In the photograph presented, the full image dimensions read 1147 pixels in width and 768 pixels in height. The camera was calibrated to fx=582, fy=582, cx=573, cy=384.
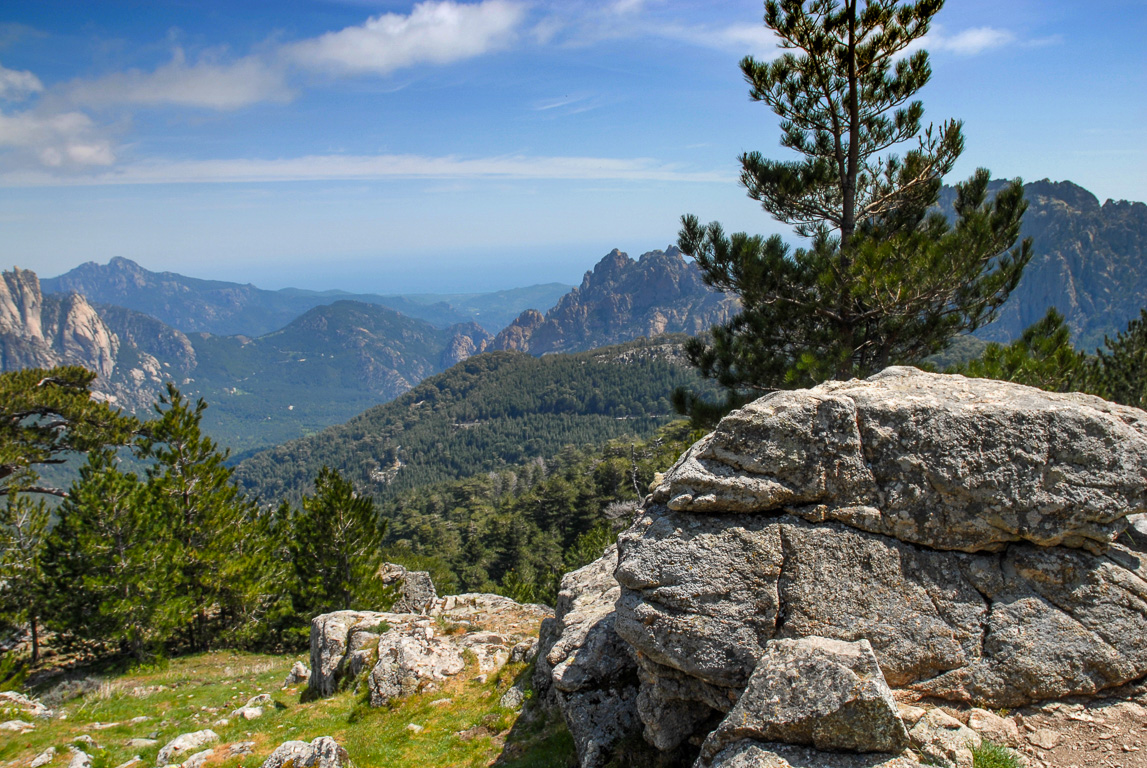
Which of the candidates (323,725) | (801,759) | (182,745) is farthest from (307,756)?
(801,759)

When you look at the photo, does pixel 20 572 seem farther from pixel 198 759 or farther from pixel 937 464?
pixel 937 464

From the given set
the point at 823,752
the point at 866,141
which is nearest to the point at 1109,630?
the point at 823,752

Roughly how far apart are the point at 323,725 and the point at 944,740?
12.2 meters

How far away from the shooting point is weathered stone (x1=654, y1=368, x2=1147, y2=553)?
6570 mm

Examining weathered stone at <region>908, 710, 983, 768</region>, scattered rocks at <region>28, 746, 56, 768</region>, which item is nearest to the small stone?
weathered stone at <region>908, 710, 983, 768</region>

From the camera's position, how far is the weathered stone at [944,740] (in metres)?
5.99

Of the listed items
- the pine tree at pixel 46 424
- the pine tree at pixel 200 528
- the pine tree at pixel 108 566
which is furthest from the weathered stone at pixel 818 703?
the pine tree at pixel 46 424

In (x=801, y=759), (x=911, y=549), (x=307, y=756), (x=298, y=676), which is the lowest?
(x=298, y=676)

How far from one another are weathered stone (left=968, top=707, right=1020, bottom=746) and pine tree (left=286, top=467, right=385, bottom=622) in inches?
872

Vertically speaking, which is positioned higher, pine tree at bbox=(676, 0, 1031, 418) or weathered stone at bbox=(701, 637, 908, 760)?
pine tree at bbox=(676, 0, 1031, 418)

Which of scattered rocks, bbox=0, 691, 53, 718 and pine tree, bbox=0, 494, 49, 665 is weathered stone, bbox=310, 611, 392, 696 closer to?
scattered rocks, bbox=0, 691, 53, 718

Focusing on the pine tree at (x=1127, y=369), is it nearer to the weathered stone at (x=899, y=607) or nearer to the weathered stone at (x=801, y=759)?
the weathered stone at (x=899, y=607)

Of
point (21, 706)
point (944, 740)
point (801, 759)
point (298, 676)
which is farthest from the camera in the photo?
point (298, 676)

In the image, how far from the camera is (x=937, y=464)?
22.6 ft
